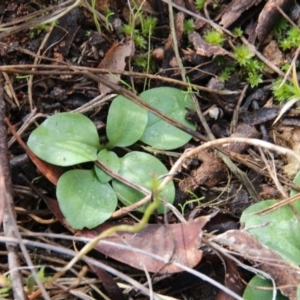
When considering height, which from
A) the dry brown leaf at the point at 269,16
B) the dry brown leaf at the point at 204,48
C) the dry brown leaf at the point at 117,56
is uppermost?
the dry brown leaf at the point at 269,16

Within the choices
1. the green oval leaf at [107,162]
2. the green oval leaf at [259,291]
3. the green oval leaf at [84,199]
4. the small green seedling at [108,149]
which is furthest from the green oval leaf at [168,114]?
the green oval leaf at [259,291]

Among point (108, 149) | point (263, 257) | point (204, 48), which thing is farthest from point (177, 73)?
point (263, 257)

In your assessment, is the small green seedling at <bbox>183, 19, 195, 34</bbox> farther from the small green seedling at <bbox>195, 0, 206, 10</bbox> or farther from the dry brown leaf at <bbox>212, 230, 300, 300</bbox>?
the dry brown leaf at <bbox>212, 230, 300, 300</bbox>

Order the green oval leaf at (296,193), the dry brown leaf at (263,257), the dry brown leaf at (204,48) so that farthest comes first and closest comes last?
the dry brown leaf at (204,48) < the green oval leaf at (296,193) < the dry brown leaf at (263,257)

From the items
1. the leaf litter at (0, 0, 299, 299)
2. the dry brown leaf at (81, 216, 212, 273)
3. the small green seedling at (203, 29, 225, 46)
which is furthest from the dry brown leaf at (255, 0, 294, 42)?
the dry brown leaf at (81, 216, 212, 273)

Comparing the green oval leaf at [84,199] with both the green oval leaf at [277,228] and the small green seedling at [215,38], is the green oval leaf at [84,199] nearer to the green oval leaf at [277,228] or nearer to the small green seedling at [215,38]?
the green oval leaf at [277,228]
